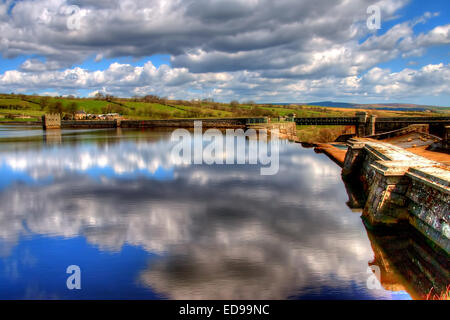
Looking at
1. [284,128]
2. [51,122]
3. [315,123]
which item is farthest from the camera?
[51,122]

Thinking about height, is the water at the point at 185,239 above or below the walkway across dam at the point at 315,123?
below

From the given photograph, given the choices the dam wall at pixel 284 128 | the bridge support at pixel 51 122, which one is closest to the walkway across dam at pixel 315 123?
the bridge support at pixel 51 122

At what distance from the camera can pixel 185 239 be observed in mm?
11516

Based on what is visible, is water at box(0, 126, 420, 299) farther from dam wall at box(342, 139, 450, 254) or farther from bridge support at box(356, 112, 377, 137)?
bridge support at box(356, 112, 377, 137)

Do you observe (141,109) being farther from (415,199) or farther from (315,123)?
(415,199)

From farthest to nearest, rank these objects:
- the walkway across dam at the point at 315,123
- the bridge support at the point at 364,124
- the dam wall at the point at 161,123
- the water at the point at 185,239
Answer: the dam wall at the point at 161,123 < the bridge support at the point at 364,124 < the walkway across dam at the point at 315,123 < the water at the point at 185,239

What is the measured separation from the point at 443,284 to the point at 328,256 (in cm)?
294

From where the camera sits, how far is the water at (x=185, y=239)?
8461 millimetres

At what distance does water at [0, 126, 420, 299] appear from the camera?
333 inches

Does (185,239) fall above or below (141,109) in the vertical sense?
below

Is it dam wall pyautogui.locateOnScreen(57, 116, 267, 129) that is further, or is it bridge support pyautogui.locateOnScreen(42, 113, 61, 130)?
bridge support pyautogui.locateOnScreen(42, 113, 61, 130)

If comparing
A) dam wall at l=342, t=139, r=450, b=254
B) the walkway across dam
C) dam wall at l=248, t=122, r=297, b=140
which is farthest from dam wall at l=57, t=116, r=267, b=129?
dam wall at l=342, t=139, r=450, b=254

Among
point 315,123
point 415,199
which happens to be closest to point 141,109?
point 315,123

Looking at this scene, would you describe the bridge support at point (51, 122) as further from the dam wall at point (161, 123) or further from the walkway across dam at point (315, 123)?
the dam wall at point (161, 123)
